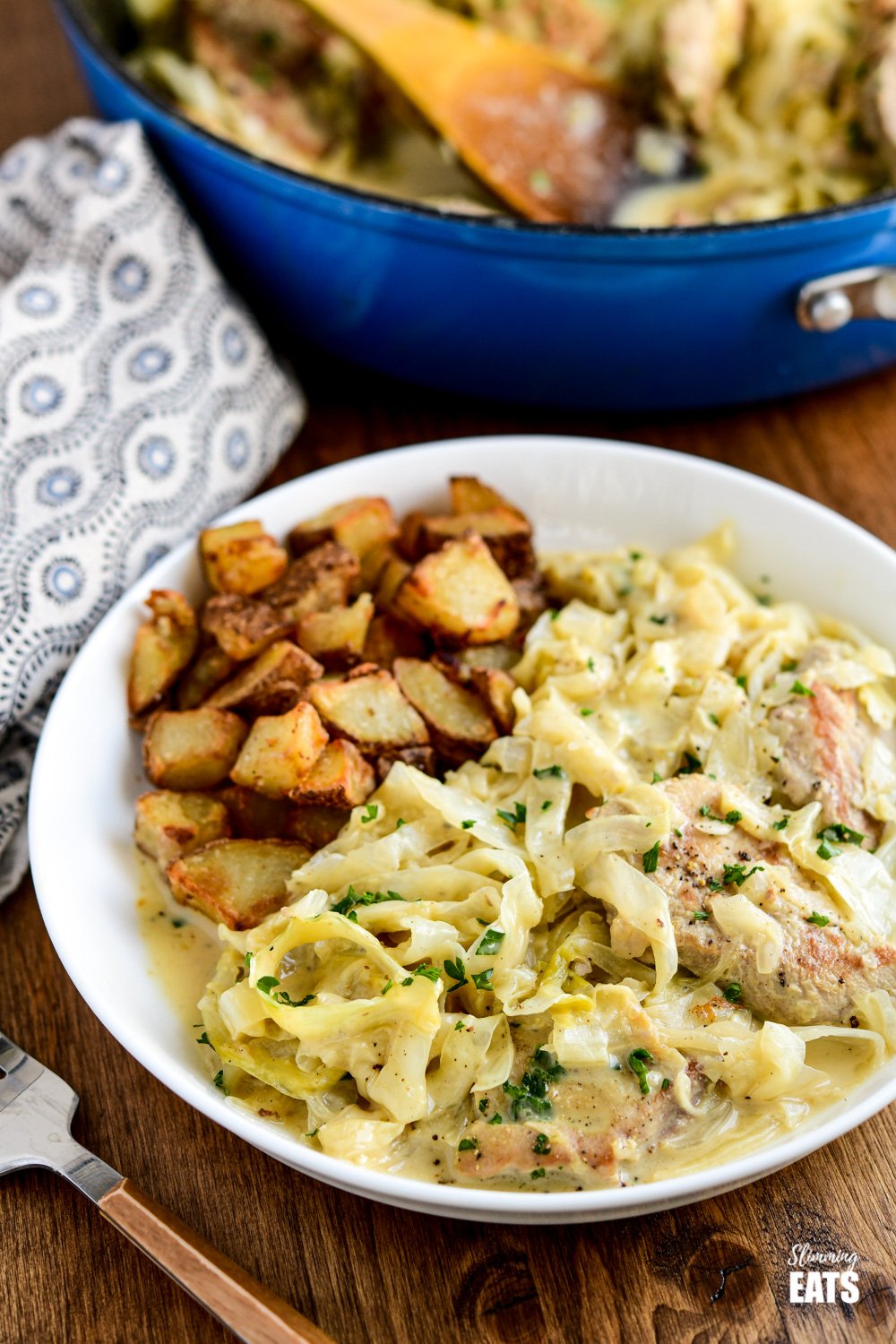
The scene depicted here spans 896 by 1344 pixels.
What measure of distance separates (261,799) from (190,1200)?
25.6 inches

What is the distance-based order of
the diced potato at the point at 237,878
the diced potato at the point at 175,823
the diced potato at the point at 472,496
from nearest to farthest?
the diced potato at the point at 237,878, the diced potato at the point at 175,823, the diced potato at the point at 472,496

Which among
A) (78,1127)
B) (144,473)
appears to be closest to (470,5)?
(144,473)

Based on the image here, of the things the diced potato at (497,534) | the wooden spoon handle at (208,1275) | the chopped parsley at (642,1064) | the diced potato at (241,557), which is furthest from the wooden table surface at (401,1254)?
the diced potato at (497,534)

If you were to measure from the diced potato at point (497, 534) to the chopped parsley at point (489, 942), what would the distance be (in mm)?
860

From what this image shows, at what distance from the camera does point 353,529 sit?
7.98ft

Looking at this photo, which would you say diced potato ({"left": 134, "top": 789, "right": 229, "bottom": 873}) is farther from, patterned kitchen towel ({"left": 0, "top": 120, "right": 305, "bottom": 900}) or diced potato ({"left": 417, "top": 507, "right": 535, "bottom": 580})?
diced potato ({"left": 417, "top": 507, "right": 535, "bottom": 580})

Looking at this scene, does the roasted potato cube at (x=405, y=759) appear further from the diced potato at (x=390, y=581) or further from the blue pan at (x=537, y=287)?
the blue pan at (x=537, y=287)

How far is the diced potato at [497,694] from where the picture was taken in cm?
221

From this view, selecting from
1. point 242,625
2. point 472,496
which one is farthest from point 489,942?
point 472,496

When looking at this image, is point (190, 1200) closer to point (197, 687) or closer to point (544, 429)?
point (197, 687)

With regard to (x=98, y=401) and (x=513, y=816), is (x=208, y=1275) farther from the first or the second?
(x=98, y=401)

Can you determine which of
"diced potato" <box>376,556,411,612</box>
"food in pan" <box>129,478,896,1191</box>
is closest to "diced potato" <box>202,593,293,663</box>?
"food in pan" <box>129,478,896,1191</box>

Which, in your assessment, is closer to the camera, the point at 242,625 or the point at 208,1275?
the point at 208,1275

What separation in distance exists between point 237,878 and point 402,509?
3.12 ft
